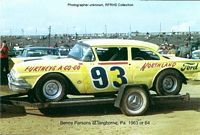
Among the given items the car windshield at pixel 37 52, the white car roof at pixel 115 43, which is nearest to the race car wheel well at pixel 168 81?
the white car roof at pixel 115 43

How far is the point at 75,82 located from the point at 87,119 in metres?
0.92

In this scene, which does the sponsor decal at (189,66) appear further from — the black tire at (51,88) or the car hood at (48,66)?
the black tire at (51,88)

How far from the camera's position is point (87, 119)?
9164mm

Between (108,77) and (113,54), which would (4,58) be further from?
(108,77)

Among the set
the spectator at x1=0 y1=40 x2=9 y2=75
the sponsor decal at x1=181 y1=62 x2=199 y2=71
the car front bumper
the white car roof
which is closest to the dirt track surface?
A: the car front bumper

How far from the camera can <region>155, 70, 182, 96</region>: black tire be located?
393 inches

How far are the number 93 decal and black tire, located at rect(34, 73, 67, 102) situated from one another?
73cm

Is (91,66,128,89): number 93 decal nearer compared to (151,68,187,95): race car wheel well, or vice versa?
Result: (91,66,128,89): number 93 decal

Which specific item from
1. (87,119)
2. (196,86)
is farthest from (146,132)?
(196,86)

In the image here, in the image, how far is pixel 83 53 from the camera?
977cm

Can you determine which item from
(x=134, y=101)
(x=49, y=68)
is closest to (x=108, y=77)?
(x=134, y=101)

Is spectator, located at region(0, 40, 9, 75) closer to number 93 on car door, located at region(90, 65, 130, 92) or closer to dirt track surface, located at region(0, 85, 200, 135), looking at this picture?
dirt track surface, located at region(0, 85, 200, 135)

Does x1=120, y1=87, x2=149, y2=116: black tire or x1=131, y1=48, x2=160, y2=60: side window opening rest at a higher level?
x1=131, y1=48, x2=160, y2=60: side window opening

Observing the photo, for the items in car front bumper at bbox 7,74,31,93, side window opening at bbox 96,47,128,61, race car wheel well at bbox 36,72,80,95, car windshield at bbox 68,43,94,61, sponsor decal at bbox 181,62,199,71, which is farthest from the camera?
sponsor decal at bbox 181,62,199,71
